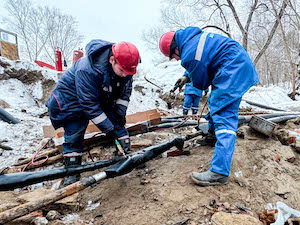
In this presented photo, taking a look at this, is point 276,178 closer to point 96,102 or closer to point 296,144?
point 296,144

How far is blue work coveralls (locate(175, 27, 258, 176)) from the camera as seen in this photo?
6.05ft

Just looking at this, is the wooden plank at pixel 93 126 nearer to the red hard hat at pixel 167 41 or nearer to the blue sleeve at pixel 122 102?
the blue sleeve at pixel 122 102

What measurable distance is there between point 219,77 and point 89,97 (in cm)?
145

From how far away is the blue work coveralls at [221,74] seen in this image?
1845 mm

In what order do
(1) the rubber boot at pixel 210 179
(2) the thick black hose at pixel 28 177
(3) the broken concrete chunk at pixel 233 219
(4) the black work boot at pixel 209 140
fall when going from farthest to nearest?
(4) the black work boot at pixel 209 140
(1) the rubber boot at pixel 210 179
(2) the thick black hose at pixel 28 177
(3) the broken concrete chunk at pixel 233 219

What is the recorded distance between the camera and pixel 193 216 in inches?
59.5

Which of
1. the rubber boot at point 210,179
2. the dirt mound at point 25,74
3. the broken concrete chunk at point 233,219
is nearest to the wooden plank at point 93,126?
the rubber boot at point 210,179

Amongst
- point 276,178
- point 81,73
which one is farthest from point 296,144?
point 81,73

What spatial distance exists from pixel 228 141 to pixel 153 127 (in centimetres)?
177

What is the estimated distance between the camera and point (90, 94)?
2117mm

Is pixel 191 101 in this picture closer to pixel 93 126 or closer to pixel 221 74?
pixel 93 126

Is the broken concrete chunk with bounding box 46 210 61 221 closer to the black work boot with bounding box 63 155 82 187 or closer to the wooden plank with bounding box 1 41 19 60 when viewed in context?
the black work boot with bounding box 63 155 82 187

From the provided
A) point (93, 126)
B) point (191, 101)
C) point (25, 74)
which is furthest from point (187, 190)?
point (25, 74)

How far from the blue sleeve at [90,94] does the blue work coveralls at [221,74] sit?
1.03m
